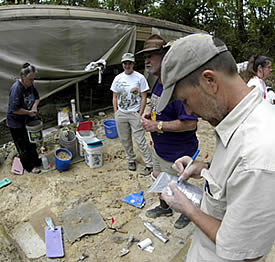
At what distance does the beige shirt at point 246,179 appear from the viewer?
2.49ft

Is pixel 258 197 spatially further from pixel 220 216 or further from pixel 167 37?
pixel 167 37

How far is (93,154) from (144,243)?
201cm

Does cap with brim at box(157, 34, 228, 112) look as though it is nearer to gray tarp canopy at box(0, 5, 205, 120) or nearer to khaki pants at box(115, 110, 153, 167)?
khaki pants at box(115, 110, 153, 167)

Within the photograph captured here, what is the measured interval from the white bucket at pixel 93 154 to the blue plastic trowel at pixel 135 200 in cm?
109

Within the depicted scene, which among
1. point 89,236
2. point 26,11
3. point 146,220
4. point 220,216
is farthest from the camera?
point 26,11

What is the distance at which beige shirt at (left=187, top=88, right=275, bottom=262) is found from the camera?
0.76 metres

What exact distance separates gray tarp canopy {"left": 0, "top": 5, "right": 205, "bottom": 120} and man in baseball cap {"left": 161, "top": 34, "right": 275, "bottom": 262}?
4.57 meters

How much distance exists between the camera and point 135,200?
136 inches

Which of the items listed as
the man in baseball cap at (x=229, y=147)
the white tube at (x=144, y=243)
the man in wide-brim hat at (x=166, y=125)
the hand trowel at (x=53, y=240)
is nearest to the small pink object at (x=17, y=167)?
the hand trowel at (x=53, y=240)

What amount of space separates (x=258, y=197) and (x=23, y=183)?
392cm

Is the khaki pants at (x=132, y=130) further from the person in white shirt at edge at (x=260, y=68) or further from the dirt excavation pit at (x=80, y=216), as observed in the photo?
the person in white shirt at edge at (x=260, y=68)

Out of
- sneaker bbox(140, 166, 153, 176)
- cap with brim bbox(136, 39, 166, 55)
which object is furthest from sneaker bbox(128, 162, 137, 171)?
cap with brim bbox(136, 39, 166, 55)

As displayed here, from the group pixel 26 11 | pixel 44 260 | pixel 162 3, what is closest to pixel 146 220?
pixel 44 260

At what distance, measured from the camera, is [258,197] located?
29.7 inches
